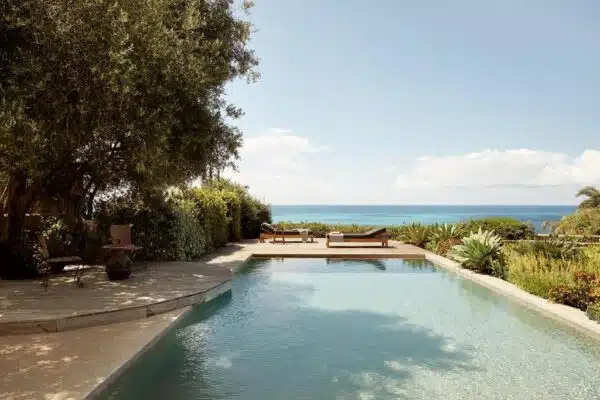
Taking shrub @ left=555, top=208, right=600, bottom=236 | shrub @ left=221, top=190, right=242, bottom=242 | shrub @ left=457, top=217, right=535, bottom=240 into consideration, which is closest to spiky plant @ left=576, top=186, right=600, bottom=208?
shrub @ left=555, top=208, right=600, bottom=236

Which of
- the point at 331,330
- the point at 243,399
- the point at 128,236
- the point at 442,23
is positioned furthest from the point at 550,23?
the point at 243,399

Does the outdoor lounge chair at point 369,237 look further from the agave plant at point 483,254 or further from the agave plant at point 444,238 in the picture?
the agave plant at point 483,254

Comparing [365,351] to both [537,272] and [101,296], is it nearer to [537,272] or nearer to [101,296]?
[101,296]

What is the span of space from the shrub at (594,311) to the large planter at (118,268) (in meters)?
9.26

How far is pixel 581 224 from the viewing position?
2544 centimetres

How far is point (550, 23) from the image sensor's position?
1575 centimetres

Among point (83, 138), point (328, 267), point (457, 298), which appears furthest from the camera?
point (328, 267)

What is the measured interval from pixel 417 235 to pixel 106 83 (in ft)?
54.3

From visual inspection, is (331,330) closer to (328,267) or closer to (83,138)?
(83,138)

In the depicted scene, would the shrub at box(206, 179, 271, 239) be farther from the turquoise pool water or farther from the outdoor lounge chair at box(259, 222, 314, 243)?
the turquoise pool water

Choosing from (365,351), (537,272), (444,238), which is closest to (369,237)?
(444,238)

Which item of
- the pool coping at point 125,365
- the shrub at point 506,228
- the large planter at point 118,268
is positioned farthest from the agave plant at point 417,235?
the pool coping at point 125,365

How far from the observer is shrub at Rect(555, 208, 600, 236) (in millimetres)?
23881

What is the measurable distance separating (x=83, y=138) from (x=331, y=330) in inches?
229
